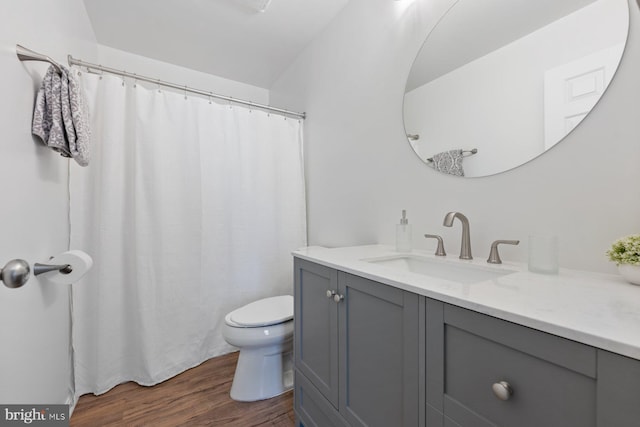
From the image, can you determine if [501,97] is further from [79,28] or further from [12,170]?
[79,28]

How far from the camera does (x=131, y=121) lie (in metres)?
1.65

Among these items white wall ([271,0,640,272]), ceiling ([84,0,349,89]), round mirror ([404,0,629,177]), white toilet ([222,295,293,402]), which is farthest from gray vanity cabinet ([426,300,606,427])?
ceiling ([84,0,349,89])

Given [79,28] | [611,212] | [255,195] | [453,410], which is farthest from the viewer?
[255,195]

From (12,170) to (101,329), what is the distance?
111 centimetres

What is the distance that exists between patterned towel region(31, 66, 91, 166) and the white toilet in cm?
114

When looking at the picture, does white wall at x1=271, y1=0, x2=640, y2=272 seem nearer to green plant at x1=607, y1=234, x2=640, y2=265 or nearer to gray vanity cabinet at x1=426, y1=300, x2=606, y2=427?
green plant at x1=607, y1=234, x2=640, y2=265

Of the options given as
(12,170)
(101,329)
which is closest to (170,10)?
(12,170)

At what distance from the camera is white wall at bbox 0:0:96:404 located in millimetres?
805

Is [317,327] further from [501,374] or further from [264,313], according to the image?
[501,374]

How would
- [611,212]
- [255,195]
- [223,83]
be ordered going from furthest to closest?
[223,83] → [255,195] → [611,212]

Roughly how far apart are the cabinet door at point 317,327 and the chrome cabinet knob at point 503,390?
558mm

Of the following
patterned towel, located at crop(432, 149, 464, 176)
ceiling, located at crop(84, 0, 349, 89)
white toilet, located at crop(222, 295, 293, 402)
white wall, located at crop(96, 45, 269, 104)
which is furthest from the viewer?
white wall, located at crop(96, 45, 269, 104)

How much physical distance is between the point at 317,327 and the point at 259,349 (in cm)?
60

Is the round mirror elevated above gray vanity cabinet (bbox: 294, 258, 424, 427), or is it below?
above
